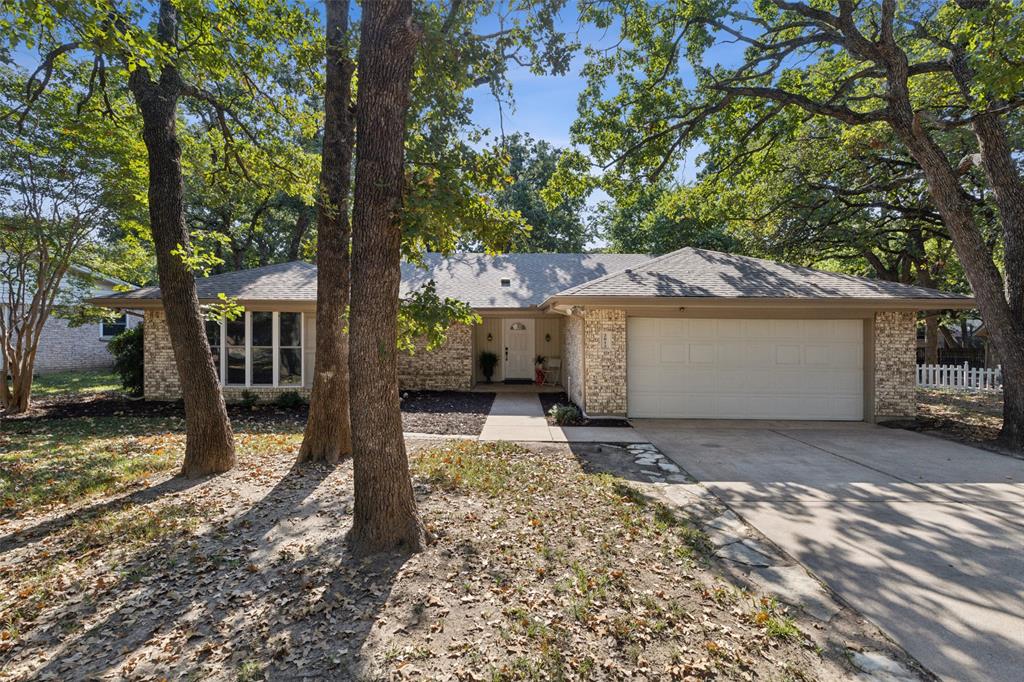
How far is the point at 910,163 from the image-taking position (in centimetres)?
1220

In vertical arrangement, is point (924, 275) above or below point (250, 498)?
above

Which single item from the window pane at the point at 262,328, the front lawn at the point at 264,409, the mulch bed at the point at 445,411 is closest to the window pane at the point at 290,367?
the window pane at the point at 262,328

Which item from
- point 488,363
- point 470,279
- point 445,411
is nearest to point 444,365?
point 488,363

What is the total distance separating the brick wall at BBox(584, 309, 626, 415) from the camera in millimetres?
9539

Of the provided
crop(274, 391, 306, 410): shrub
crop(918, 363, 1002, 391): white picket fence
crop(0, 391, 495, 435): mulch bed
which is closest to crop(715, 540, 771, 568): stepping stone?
crop(0, 391, 495, 435): mulch bed

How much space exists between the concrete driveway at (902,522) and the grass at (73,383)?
16.7 m

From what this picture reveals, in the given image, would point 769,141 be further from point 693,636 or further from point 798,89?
point 693,636

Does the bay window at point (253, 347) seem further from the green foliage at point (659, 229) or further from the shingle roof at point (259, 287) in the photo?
the green foliage at point (659, 229)

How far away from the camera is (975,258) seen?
7707mm

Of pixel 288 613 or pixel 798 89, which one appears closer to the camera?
pixel 288 613

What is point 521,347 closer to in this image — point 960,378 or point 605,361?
point 605,361

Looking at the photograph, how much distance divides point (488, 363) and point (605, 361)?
644 centimetres

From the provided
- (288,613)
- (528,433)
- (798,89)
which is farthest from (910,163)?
(288,613)

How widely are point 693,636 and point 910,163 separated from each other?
591 inches
